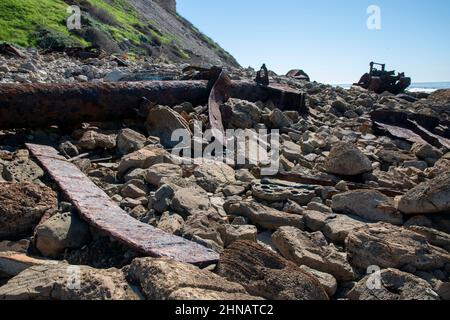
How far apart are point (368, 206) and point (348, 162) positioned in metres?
0.82

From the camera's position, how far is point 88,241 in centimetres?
223

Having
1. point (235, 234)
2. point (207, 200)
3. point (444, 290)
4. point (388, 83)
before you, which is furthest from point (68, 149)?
point (388, 83)

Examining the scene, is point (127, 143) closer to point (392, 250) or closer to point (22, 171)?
point (22, 171)

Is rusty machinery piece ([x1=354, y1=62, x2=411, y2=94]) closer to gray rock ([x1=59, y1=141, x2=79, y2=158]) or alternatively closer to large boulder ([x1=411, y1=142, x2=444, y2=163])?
large boulder ([x1=411, y1=142, x2=444, y2=163])

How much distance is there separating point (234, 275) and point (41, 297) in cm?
81

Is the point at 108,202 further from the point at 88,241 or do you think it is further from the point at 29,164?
the point at 29,164

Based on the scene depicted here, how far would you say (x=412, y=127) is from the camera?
6.07 metres

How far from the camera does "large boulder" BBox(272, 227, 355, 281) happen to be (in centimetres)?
208

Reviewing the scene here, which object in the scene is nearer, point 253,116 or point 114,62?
point 253,116

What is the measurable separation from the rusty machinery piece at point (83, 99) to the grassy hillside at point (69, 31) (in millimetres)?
12816

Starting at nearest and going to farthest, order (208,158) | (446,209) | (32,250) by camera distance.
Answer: (32,250), (446,209), (208,158)

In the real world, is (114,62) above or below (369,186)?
above

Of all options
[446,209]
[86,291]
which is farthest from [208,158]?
[86,291]

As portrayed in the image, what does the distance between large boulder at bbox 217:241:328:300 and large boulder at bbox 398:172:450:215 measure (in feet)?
3.82
